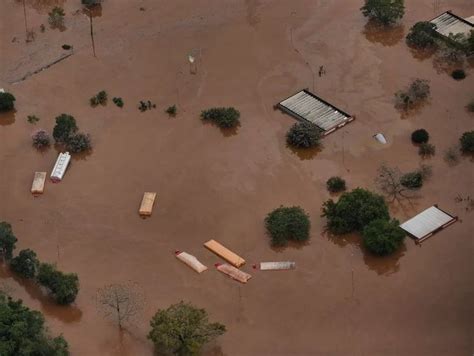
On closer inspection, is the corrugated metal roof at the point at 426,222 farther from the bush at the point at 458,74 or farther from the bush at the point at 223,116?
the bush at the point at 458,74

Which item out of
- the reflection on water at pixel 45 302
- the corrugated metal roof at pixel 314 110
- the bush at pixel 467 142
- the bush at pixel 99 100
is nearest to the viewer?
the reflection on water at pixel 45 302

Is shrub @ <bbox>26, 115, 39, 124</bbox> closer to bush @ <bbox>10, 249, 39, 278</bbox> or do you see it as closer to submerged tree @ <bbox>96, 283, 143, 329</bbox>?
bush @ <bbox>10, 249, 39, 278</bbox>

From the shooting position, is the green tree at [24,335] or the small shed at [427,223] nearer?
the green tree at [24,335]

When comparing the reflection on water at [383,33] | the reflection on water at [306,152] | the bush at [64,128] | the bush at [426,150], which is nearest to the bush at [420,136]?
the bush at [426,150]

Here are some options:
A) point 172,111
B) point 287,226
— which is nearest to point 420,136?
point 287,226

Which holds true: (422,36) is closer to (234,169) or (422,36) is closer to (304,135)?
(304,135)

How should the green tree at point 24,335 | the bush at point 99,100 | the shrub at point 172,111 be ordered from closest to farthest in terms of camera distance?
1. the green tree at point 24,335
2. the shrub at point 172,111
3. the bush at point 99,100

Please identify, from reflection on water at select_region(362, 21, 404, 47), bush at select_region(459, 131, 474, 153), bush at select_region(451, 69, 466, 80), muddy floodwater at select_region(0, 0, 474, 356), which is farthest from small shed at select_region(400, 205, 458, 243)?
reflection on water at select_region(362, 21, 404, 47)
